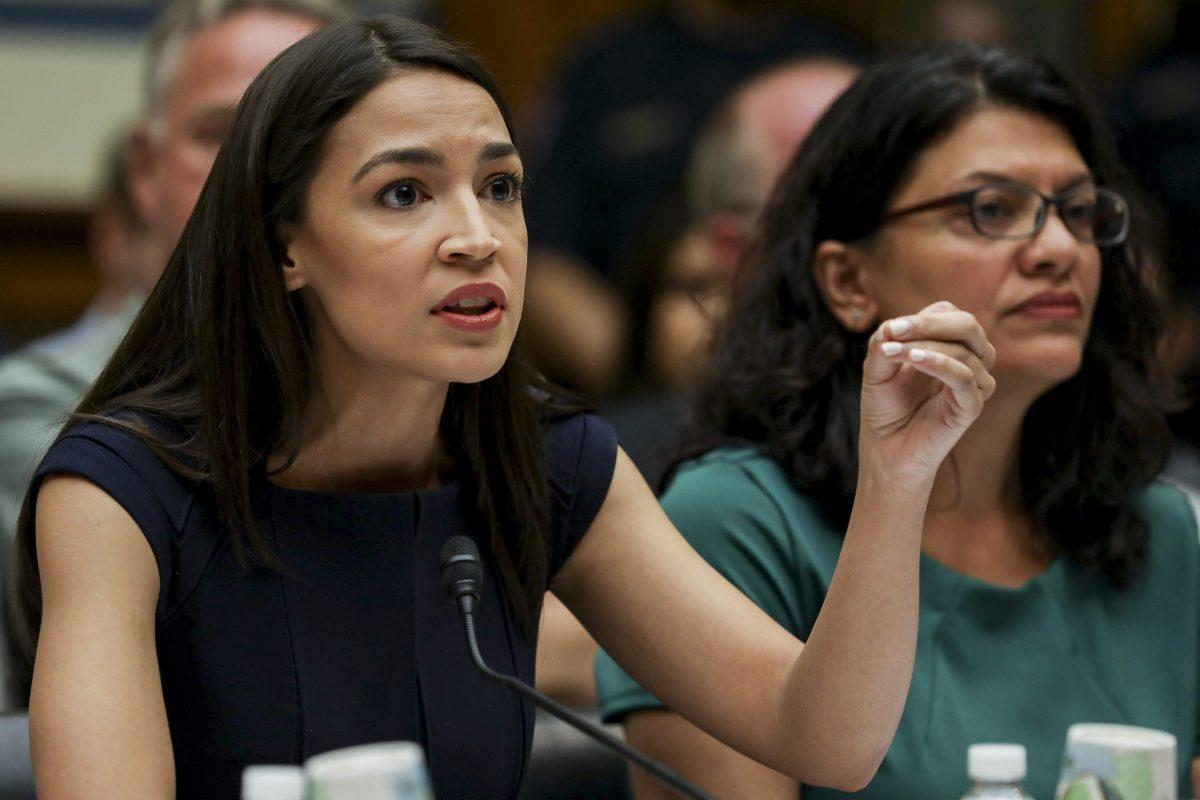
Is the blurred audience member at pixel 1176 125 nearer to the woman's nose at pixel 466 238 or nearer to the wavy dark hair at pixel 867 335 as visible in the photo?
the wavy dark hair at pixel 867 335

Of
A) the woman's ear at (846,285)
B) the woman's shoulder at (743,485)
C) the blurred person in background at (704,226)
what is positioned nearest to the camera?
the woman's shoulder at (743,485)

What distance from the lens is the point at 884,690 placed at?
1661 millimetres

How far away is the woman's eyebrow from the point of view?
1.60m

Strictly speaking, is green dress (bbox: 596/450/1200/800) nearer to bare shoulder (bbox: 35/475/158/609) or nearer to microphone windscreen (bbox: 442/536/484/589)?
microphone windscreen (bbox: 442/536/484/589)

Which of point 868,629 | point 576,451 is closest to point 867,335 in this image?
point 576,451

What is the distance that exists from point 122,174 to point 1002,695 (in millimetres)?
3030

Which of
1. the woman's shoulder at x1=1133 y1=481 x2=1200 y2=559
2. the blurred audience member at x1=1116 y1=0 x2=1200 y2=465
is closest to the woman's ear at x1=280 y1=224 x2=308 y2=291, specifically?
the woman's shoulder at x1=1133 y1=481 x2=1200 y2=559

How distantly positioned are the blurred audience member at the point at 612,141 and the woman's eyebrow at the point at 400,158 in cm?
250

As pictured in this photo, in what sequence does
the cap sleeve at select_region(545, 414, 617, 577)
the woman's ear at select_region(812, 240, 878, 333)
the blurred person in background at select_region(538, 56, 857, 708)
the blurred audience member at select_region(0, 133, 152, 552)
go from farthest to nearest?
the blurred person in background at select_region(538, 56, 857, 708) → the blurred audience member at select_region(0, 133, 152, 552) → the woman's ear at select_region(812, 240, 878, 333) → the cap sleeve at select_region(545, 414, 617, 577)

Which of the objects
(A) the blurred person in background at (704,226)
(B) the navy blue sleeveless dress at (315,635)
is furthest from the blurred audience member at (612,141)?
(B) the navy blue sleeveless dress at (315,635)

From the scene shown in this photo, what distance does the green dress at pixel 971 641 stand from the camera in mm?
2006

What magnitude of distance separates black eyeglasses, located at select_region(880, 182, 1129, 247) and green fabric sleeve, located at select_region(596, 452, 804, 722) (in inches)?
15.5

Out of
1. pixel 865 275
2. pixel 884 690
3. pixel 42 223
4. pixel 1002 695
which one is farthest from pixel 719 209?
pixel 42 223

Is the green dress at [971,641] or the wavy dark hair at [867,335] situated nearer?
the green dress at [971,641]
